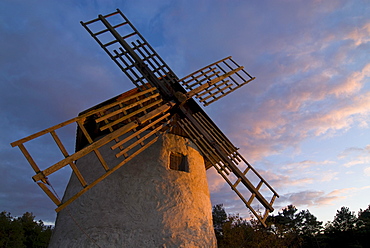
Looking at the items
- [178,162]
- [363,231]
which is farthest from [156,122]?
[363,231]

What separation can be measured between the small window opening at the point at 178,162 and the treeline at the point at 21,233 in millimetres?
30973

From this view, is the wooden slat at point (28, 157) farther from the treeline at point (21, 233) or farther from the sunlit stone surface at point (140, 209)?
the treeline at point (21, 233)

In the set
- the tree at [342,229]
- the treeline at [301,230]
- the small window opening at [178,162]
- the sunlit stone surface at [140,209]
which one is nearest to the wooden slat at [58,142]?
the sunlit stone surface at [140,209]

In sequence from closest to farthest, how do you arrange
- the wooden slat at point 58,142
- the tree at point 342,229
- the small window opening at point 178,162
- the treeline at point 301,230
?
1. the wooden slat at point 58,142
2. the small window opening at point 178,162
3. the treeline at point 301,230
4. the tree at point 342,229

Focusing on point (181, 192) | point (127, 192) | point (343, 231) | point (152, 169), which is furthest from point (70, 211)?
point (343, 231)

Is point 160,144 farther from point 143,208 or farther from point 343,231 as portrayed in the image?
point 343,231

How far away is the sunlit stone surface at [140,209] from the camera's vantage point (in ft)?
19.4

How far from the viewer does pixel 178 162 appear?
8.18 m

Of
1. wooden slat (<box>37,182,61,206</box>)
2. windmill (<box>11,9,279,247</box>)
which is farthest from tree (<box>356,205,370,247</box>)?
wooden slat (<box>37,182,61,206</box>)

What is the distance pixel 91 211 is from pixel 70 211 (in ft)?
2.55

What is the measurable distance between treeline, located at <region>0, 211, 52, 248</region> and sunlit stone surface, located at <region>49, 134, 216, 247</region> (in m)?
29.2

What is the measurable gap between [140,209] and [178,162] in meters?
2.38

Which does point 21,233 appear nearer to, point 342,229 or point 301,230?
point 301,230

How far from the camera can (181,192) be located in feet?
23.3
